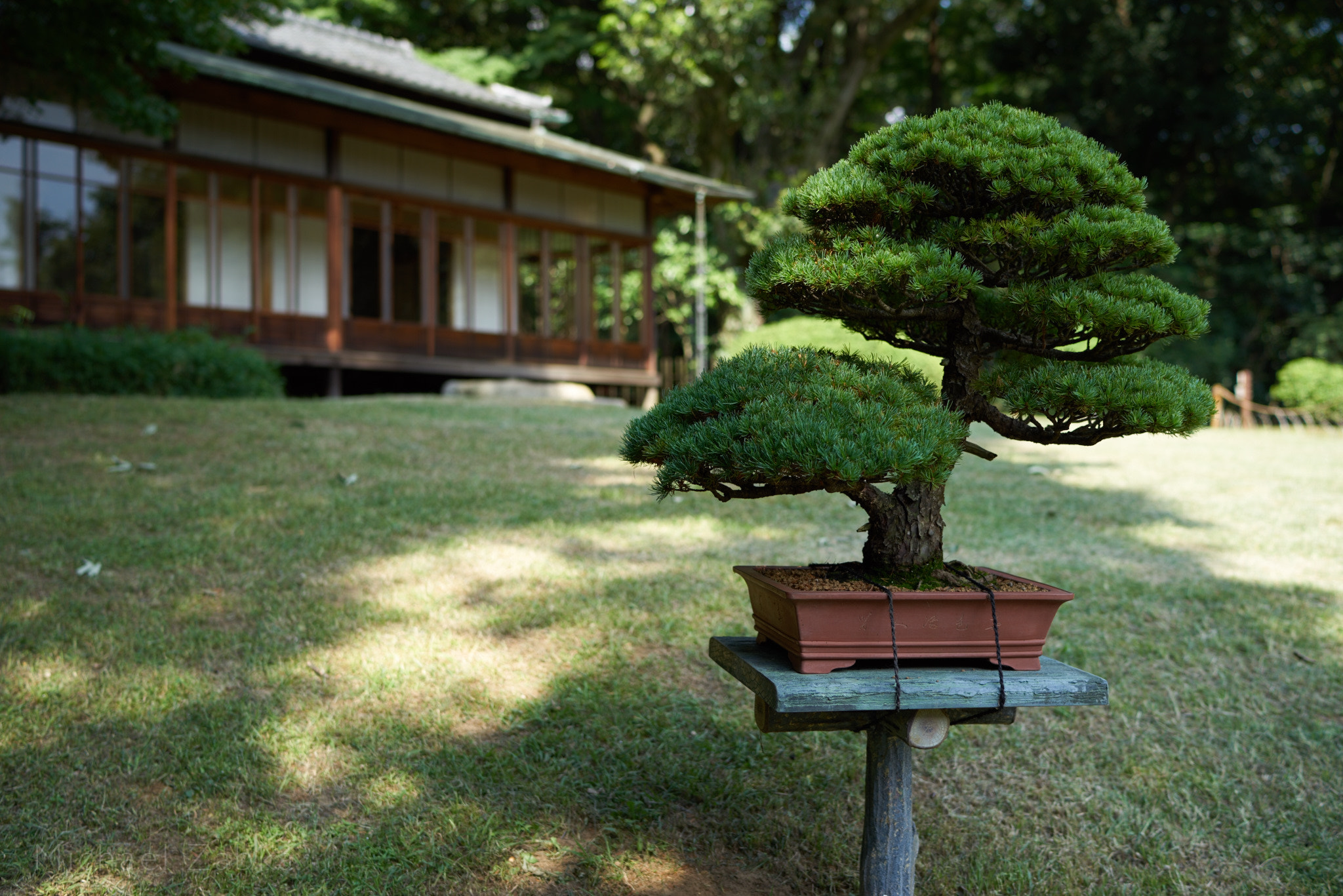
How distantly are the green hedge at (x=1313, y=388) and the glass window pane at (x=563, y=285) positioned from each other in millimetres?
12610

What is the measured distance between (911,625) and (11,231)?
13298 millimetres

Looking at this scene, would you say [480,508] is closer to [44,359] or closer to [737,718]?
[737,718]

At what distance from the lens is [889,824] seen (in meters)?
2.37

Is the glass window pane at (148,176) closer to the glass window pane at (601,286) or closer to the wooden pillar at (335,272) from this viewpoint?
the wooden pillar at (335,272)

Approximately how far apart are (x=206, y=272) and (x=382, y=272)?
93.7 inches

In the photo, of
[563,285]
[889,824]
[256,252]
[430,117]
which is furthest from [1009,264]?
[563,285]

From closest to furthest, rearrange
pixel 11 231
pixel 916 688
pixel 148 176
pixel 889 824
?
1. pixel 916 688
2. pixel 889 824
3. pixel 11 231
4. pixel 148 176

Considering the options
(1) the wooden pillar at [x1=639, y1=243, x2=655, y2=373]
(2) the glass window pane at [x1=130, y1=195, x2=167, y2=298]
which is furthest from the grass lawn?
(1) the wooden pillar at [x1=639, y1=243, x2=655, y2=373]

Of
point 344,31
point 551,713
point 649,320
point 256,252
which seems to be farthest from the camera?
point 649,320

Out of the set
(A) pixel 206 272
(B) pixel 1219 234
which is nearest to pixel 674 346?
(B) pixel 1219 234

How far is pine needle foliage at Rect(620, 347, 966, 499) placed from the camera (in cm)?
200

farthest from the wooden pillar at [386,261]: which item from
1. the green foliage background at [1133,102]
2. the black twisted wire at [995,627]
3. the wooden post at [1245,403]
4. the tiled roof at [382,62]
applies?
the wooden post at [1245,403]

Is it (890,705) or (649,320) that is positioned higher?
(649,320)

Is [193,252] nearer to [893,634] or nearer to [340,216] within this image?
[340,216]
